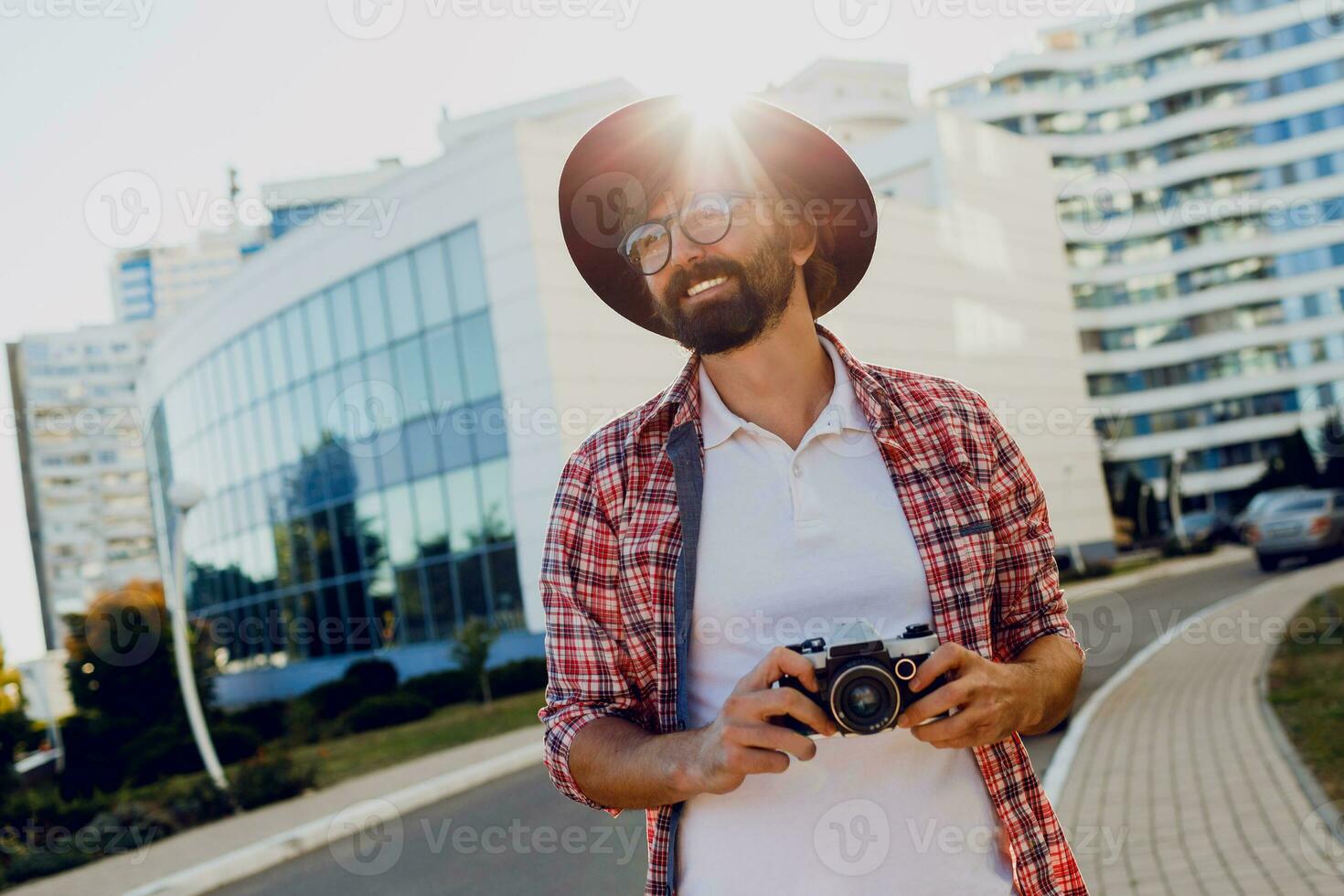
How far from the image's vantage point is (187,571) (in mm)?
39031

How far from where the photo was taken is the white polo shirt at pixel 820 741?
1.90 metres

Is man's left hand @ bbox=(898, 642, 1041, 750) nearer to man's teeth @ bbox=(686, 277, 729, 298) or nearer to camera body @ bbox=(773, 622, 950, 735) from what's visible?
camera body @ bbox=(773, 622, 950, 735)

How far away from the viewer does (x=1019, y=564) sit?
7.09 ft

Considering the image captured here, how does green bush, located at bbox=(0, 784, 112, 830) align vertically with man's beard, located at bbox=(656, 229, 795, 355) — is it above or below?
below

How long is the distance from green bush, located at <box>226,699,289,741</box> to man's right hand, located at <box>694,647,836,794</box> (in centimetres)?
2279

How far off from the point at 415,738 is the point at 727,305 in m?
17.1

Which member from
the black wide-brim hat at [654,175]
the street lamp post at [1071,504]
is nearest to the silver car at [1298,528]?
the street lamp post at [1071,504]

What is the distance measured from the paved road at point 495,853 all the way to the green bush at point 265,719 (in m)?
12.3

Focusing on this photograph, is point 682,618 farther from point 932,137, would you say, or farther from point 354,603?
point 932,137

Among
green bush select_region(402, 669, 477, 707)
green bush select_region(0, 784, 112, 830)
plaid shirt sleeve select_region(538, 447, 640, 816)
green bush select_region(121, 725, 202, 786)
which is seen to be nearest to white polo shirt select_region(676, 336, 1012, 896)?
plaid shirt sleeve select_region(538, 447, 640, 816)

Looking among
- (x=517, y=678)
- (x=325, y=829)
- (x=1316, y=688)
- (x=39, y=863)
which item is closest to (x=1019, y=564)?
(x=1316, y=688)

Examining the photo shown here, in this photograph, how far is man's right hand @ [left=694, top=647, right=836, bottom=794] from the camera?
173 cm

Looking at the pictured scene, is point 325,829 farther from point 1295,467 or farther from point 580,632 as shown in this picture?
point 1295,467

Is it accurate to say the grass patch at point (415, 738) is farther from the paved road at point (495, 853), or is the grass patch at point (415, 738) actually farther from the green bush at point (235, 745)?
the paved road at point (495, 853)
